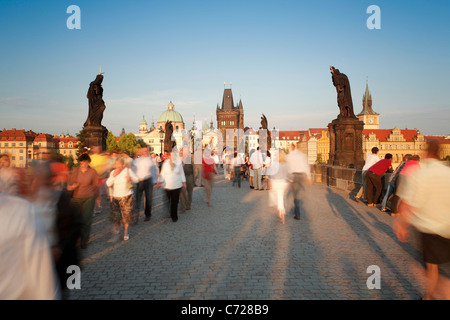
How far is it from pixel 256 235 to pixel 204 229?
1223 mm

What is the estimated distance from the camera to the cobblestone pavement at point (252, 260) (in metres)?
3.74

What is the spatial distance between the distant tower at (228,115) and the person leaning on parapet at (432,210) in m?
109

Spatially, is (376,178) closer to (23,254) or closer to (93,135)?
(23,254)

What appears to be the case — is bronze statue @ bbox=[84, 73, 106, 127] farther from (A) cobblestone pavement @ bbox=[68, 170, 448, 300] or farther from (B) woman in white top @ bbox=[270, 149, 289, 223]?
(B) woman in white top @ bbox=[270, 149, 289, 223]

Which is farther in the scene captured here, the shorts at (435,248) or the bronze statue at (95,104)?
the bronze statue at (95,104)

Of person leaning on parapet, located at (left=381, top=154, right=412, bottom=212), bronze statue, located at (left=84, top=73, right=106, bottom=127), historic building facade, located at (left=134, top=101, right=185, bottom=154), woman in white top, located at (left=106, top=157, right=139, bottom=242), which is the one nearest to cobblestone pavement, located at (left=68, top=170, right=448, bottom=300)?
woman in white top, located at (left=106, top=157, right=139, bottom=242)

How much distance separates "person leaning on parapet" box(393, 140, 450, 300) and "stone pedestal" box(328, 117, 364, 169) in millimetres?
11164

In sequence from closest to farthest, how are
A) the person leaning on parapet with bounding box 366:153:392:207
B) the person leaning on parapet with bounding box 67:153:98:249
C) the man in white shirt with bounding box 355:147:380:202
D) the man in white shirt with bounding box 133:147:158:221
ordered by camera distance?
the person leaning on parapet with bounding box 67:153:98:249 → the man in white shirt with bounding box 133:147:158:221 → the person leaning on parapet with bounding box 366:153:392:207 → the man in white shirt with bounding box 355:147:380:202

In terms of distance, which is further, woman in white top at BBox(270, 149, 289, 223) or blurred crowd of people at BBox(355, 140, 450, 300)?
woman in white top at BBox(270, 149, 289, 223)

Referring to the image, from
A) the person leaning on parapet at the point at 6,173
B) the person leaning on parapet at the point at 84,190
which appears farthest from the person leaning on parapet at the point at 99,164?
the person leaning on parapet at the point at 84,190

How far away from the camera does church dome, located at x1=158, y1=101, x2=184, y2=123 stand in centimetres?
14175

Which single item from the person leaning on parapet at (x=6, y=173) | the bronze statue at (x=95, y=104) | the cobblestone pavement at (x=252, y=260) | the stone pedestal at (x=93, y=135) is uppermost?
the bronze statue at (x=95, y=104)

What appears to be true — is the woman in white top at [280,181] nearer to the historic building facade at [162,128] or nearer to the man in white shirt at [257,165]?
the man in white shirt at [257,165]

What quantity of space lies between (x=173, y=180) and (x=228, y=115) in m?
108
